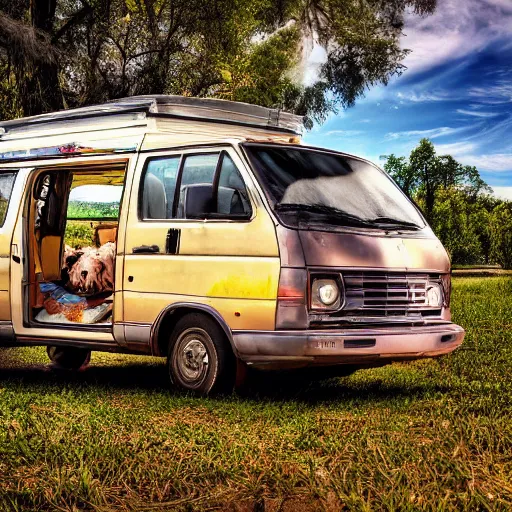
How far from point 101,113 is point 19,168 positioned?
1179mm

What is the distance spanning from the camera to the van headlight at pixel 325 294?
24.0 ft

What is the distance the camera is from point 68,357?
1084 centimetres

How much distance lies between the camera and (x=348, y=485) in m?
5.00

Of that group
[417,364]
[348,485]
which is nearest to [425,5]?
[417,364]

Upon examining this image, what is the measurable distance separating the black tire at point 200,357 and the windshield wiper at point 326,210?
43.4 inches

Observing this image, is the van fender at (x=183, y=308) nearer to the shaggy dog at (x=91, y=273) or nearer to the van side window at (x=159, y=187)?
the van side window at (x=159, y=187)

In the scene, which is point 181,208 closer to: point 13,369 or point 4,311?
point 4,311

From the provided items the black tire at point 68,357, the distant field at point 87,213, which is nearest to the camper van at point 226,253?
the black tire at point 68,357

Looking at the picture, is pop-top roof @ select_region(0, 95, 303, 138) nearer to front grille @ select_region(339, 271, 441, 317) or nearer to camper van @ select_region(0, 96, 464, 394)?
camper van @ select_region(0, 96, 464, 394)

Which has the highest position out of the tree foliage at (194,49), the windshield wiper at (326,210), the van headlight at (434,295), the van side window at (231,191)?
the tree foliage at (194,49)

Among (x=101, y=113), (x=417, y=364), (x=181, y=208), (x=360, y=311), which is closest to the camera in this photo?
(x=360, y=311)

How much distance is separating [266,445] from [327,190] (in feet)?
8.85

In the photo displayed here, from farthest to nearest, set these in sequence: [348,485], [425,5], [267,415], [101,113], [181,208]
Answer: [425,5] → [101,113] → [181,208] → [267,415] → [348,485]

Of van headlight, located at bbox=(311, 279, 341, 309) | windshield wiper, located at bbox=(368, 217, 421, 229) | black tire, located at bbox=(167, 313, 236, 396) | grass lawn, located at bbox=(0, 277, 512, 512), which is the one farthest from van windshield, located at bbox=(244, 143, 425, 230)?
grass lawn, located at bbox=(0, 277, 512, 512)
